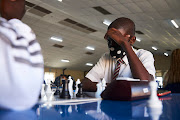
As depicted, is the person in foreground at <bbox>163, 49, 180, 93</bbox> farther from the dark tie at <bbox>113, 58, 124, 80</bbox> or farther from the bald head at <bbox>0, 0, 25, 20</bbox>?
the bald head at <bbox>0, 0, 25, 20</bbox>

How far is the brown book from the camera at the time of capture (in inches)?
42.1

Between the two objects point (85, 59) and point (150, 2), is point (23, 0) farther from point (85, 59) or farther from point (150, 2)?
point (85, 59)

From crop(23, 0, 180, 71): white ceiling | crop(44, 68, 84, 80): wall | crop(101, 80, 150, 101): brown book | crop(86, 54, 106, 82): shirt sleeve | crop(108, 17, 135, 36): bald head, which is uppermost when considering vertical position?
crop(23, 0, 180, 71): white ceiling

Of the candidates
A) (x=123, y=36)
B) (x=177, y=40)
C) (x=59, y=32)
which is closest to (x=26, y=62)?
(x=123, y=36)

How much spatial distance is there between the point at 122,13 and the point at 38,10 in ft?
12.9

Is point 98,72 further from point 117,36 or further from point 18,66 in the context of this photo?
point 18,66

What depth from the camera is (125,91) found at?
109 cm

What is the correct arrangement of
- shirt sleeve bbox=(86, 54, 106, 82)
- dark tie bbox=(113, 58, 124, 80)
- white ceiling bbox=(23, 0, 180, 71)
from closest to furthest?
dark tie bbox=(113, 58, 124, 80) < shirt sleeve bbox=(86, 54, 106, 82) < white ceiling bbox=(23, 0, 180, 71)

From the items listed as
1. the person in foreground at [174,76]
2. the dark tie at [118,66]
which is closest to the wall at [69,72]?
the person in foreground at [174,76]

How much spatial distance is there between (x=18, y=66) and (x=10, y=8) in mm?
244

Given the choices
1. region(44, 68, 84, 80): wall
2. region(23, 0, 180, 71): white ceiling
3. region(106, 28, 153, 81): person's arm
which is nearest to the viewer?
region(106, 28, 153, 81): person's arm

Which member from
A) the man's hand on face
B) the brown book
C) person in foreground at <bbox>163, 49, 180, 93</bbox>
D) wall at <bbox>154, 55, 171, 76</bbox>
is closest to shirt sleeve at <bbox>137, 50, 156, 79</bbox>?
the man's hand on face

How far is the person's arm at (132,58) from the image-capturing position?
5.03 ft

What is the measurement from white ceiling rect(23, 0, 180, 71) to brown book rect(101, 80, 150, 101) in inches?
279
